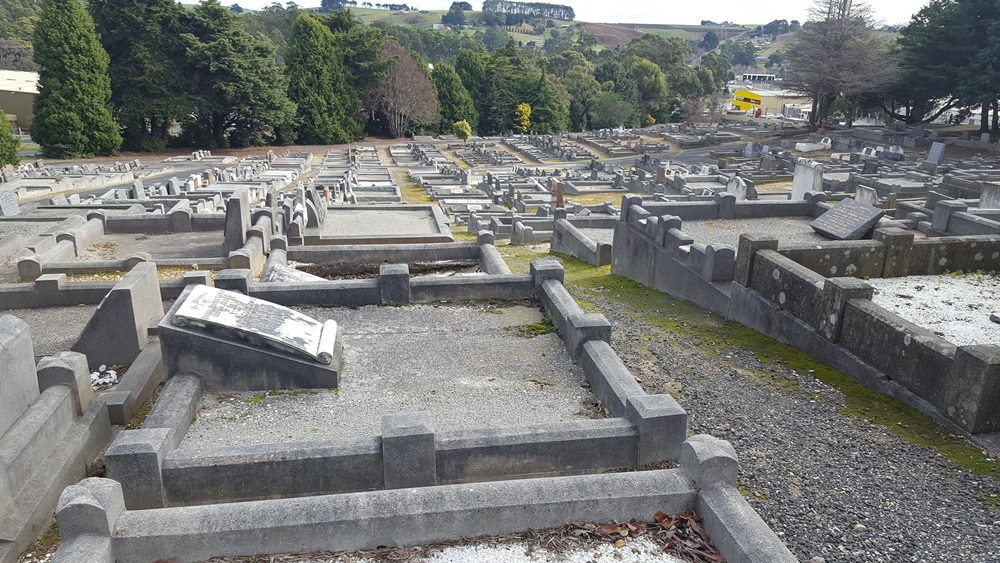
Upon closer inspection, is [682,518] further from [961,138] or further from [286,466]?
[961,138]

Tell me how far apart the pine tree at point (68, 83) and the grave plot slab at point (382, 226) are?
3829cm

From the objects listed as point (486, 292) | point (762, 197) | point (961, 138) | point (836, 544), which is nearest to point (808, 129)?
point (961, 138)

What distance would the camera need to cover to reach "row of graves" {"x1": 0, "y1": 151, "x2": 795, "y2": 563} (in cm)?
529

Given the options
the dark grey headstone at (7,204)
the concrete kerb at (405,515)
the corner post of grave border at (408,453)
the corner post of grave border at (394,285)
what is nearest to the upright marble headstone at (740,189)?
the corner post of grave border at (394,285)

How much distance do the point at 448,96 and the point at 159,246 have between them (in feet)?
207

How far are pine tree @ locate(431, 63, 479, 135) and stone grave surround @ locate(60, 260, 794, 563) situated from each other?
72.7 meters

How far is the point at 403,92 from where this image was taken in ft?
232

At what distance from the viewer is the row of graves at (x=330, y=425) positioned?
17.4 ft

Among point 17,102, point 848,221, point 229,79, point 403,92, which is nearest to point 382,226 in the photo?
point 848,221

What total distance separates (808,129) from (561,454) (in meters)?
65.3

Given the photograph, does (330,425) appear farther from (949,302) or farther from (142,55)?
(142,55)

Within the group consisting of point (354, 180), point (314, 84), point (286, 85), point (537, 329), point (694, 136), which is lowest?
point (354, 180)

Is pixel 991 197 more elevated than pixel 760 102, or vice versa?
pixel 760 102

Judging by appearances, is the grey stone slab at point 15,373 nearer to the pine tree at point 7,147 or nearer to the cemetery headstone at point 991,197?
the cemetery headstone at point 991,197
